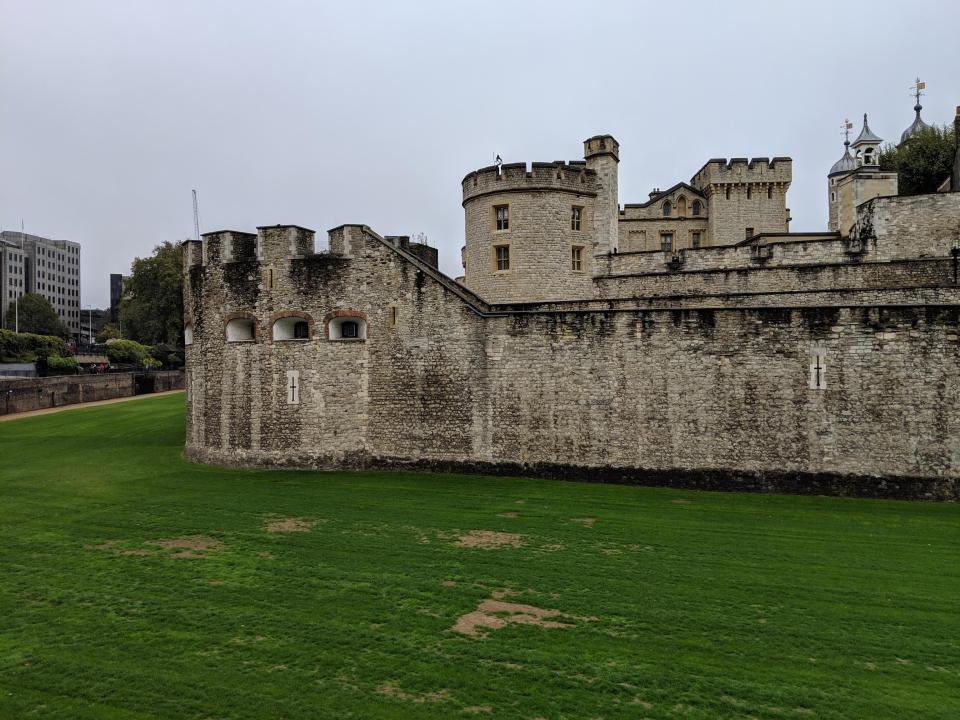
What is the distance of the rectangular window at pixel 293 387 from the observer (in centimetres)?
2180

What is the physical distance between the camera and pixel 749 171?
148ft

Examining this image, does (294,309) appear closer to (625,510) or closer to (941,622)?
(625,510)

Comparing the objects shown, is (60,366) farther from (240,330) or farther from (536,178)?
(536,178)

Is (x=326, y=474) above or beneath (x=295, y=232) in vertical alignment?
beneath

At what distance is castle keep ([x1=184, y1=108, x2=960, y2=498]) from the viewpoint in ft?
56.3

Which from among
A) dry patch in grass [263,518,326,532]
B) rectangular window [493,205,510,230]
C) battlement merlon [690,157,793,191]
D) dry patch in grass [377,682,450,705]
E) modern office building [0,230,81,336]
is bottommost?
dry patch in grass [377,682,450,705]

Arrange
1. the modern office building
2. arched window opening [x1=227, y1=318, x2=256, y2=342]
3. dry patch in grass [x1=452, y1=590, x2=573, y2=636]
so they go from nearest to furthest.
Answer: dry patch in grass [x1=452, y1=590, x2=573, y2=636], arched window opening [x1=227, y1=318, x2=256, y2=342], the modern office building

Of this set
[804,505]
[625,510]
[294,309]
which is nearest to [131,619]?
[625,510]

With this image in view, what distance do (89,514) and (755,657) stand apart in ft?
49.4

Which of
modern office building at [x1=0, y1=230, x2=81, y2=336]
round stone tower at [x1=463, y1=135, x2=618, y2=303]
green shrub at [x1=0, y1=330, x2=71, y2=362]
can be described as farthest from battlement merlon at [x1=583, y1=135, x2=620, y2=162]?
modern office building at [x1=0, y1=230, x2=81, y2=336]

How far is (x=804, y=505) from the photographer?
1653 centimetres

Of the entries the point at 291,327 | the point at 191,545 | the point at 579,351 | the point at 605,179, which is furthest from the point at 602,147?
the point at 191,545

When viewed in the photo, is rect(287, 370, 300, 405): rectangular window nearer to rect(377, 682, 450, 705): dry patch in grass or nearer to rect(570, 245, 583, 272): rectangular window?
rect(570, 245, 583, 272): rectangular window

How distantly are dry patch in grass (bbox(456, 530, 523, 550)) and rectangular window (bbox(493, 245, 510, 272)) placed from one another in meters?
13.6
